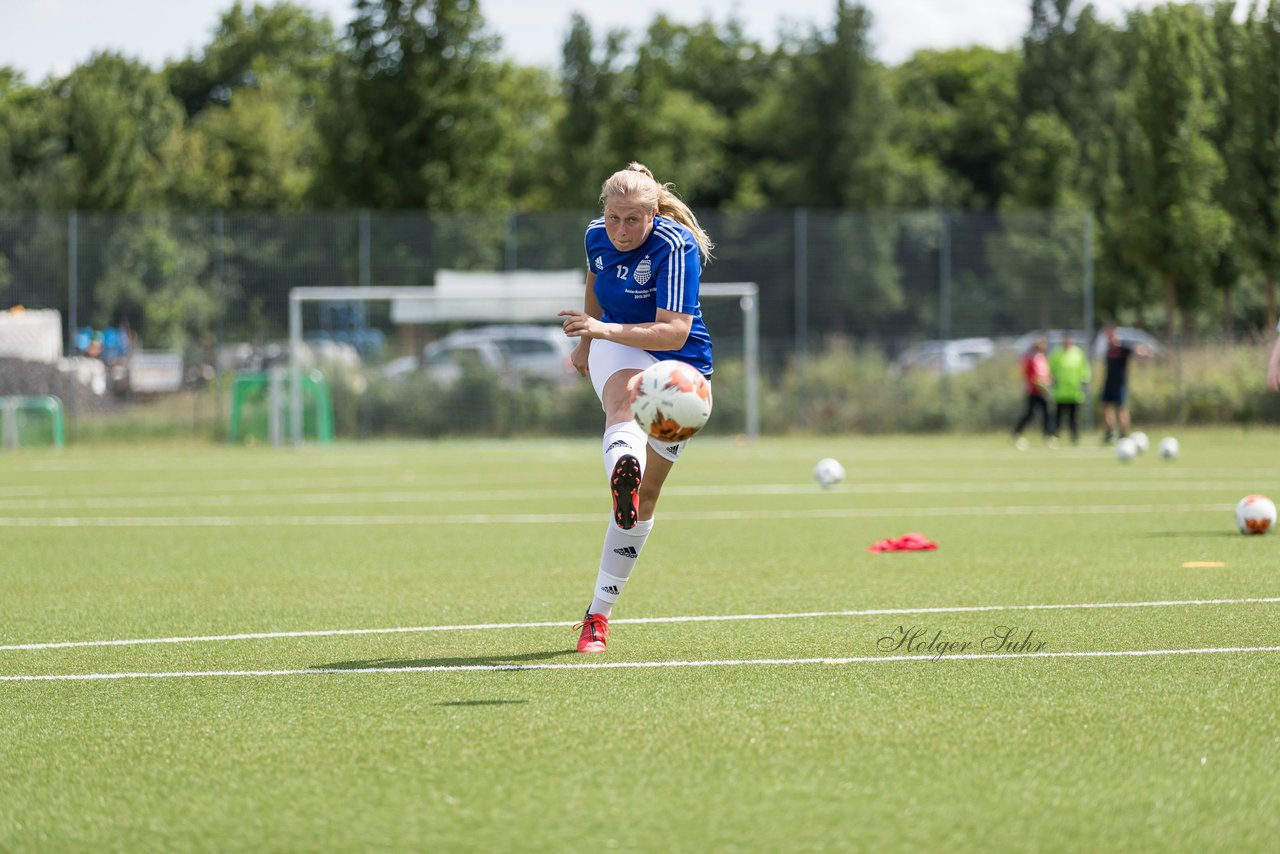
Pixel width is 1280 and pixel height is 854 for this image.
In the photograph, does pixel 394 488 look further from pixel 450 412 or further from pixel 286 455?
pixel 450 412

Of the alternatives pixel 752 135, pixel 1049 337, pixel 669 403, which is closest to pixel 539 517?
pixel 669 403

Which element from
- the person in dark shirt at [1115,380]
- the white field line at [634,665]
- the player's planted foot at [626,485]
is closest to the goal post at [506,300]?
the person in dark shirt at [1115,380]

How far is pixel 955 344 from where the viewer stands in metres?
33.9

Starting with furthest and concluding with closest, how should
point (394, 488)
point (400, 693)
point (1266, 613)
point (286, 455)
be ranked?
point (286, 455) < point (394, 488) < point (1266, 613) < point (400, 693)

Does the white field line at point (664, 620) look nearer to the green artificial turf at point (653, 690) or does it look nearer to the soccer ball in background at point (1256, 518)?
the green artificial turf at point (653, 690)

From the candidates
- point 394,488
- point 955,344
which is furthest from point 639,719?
point 955,344

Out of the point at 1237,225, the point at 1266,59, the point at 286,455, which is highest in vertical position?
the point at 1266,59

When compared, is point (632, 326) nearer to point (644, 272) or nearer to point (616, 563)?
point (644, 272)

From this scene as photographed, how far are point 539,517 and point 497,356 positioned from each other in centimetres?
1730

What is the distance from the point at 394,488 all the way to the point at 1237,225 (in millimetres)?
22654

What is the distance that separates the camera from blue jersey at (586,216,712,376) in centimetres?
689

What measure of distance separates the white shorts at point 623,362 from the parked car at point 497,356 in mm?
24563

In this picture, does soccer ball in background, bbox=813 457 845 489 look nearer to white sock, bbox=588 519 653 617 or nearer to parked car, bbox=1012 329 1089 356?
white sock, bbox=588 519 653 617

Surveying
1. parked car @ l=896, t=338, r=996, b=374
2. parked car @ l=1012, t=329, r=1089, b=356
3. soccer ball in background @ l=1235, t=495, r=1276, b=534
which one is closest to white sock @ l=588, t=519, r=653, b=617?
soccer ball in background @ l=1235, t=495, r=1276, b=534
